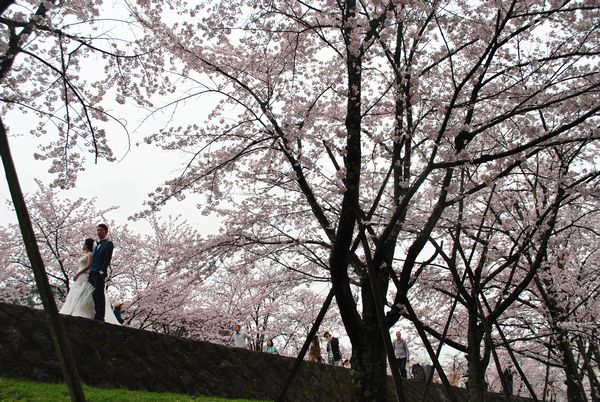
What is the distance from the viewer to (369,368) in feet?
20.3

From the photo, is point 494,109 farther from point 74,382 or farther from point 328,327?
point 328,327

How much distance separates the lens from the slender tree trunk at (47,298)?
1784 mm

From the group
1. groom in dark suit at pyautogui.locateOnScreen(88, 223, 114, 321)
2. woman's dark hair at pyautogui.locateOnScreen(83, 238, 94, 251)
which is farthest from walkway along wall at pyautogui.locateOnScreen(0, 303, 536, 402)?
woman's dark hair at pyautogui.locateOnScreen(83, 238, 94, 251)

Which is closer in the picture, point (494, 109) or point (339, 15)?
point (339, 15)

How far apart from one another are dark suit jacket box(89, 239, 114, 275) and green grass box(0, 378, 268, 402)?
6.78ft

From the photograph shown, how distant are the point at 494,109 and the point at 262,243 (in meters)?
4.75

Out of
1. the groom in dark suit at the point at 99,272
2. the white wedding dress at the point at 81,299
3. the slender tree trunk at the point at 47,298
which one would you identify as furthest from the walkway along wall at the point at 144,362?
the slender tree trunk at the point at 47,298

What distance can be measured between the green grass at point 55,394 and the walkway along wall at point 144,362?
1.05 feet

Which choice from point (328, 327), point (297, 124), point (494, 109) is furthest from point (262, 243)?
point (328, 327)

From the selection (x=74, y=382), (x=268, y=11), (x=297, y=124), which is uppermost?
(x=268, y=11)

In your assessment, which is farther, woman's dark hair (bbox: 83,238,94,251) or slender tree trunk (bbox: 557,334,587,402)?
slender tree trunk (bbox: 557,334,587,402)

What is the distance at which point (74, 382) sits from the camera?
1.79 metres

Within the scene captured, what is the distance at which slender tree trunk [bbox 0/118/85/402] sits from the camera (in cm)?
178

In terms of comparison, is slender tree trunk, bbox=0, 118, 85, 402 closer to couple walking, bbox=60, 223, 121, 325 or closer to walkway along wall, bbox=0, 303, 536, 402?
walkway along wall, bbox=0, 303, 536, 402
